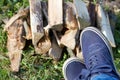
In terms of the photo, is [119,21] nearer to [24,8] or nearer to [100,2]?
[100,2]

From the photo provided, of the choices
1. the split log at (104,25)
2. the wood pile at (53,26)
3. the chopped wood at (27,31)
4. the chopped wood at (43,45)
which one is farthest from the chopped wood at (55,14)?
the split log at (104,25)

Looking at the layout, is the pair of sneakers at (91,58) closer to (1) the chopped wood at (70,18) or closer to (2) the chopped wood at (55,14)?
(1) the chopped wood at (70,18)

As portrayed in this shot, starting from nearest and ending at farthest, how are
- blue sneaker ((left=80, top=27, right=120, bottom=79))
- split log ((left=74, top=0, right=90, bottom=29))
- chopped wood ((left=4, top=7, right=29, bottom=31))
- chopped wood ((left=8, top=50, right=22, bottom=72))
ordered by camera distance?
blue sneaker ((left=80, top=27, right=120, bottom=79))
split log ((left=74, top=0, right=90, bottom=29))
chopped wood ((left=8, top=50, right=22, bottom=72))
chopped wood ((left=4, top=7, right=29, bottom=31))

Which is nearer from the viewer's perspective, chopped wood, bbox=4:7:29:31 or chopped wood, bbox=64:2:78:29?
chopped wood, bbox=64:2:78:29

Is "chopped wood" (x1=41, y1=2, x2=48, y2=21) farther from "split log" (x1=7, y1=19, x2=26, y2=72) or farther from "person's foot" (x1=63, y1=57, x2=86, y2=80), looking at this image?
"person's foot" (x1=63, y1=57, x2=86, y2=80)

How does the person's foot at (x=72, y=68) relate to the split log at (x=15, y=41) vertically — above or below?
below

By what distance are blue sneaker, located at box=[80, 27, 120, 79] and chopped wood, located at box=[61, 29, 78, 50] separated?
7cm

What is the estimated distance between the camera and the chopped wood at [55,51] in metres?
3.97

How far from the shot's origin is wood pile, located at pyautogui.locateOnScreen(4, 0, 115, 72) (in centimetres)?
390

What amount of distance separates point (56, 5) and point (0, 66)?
79cm

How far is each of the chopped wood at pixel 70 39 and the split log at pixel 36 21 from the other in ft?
0.71

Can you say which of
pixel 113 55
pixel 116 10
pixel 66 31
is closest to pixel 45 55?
pixel 66 31

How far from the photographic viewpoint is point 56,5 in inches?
156

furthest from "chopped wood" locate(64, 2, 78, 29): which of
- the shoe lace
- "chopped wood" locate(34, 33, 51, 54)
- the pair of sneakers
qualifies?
the shoe lace
